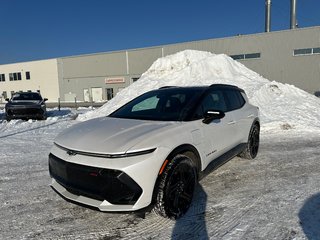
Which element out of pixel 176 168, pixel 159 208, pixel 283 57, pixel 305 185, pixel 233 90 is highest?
pixel 283 57

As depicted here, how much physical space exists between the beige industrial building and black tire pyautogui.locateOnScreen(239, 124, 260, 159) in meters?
27.2

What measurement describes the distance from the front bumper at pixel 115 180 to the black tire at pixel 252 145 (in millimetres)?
3292

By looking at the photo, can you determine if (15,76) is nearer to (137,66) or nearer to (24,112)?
(137,66)

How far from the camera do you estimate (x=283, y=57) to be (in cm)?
3050

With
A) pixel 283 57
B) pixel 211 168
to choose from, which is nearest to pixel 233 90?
pixel 211 168

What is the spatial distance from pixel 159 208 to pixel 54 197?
1.94 metres

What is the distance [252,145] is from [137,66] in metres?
37.1

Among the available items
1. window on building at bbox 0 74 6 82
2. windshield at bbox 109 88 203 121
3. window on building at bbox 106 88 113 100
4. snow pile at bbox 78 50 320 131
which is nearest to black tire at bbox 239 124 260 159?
windshield at bbox 109 88 203 121

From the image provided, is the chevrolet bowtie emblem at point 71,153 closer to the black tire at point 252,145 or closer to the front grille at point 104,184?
the front grille at point 104,184

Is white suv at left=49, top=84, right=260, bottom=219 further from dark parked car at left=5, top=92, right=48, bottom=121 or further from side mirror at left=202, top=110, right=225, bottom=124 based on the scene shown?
dark parked car at left=5, top=92, right=48, bottom=121

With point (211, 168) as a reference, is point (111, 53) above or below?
above

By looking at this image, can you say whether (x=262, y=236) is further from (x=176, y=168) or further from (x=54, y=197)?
(x=54, y=197)

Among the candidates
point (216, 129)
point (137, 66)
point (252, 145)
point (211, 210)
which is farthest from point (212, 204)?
point (137, 66)

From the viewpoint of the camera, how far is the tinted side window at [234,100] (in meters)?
5.23
